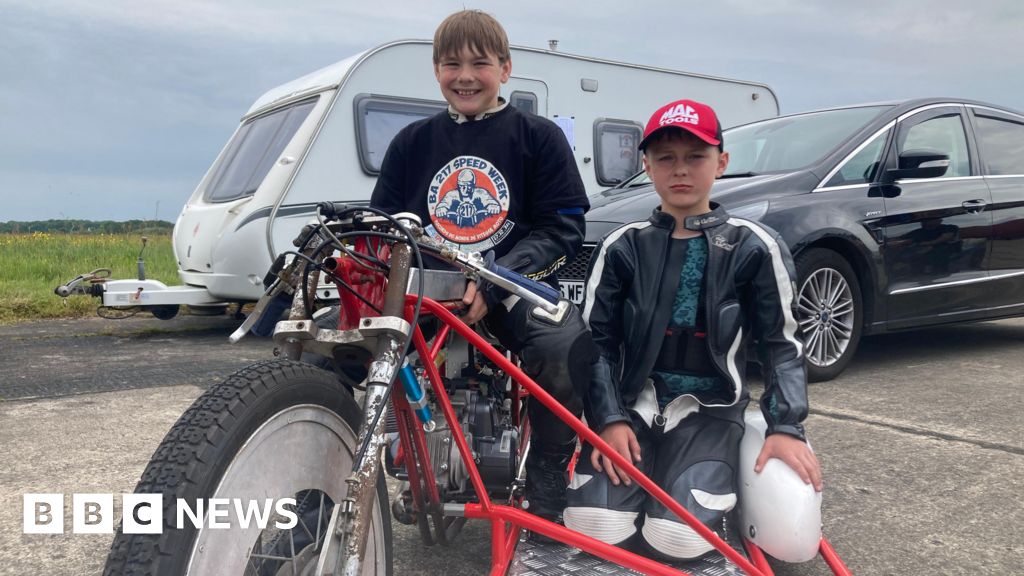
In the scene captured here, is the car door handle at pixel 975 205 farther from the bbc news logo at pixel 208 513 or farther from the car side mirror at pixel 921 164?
the bbc news logo at pixel 208 513

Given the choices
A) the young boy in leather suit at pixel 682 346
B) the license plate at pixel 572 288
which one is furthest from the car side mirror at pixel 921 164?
the young boy in leather suit at pixel 682 346

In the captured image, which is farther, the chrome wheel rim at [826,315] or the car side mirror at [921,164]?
the car side mirror at [921,164]

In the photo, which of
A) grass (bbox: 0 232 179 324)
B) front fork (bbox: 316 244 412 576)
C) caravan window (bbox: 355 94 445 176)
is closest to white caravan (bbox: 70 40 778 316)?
caravan window (bbox: 355 94 445 176)

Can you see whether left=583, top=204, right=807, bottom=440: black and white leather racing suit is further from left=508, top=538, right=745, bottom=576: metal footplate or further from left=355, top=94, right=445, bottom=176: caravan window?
left=355, top=94, right=445, bottom=176: caravan window

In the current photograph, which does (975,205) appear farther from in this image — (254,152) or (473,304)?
(254,152)

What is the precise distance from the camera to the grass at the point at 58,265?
8.45m

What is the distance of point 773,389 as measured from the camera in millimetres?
2244

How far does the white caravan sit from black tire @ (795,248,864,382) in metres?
3.81

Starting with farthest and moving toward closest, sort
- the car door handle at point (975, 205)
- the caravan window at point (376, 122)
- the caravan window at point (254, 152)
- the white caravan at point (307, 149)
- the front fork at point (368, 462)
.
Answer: the caravan window at point (254, 152) < the caravan window at point (376, 122) < the white caravan at point (307, 149) < the car door handle at point (975, 205) < the front fork at point (368, 462)

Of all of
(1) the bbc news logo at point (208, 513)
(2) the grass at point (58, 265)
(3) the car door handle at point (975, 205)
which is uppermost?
(3) the car door handle at point (975, 205)

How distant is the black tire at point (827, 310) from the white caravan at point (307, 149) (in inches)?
150

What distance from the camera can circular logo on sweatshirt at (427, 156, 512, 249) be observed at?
7.72 ft

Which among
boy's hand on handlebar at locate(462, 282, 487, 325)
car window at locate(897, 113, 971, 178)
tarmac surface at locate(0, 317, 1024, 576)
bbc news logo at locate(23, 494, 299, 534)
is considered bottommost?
tarmac surface at locate(0, 317, 1024, 576)

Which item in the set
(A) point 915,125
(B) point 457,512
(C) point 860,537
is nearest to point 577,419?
(B) point 457,512
